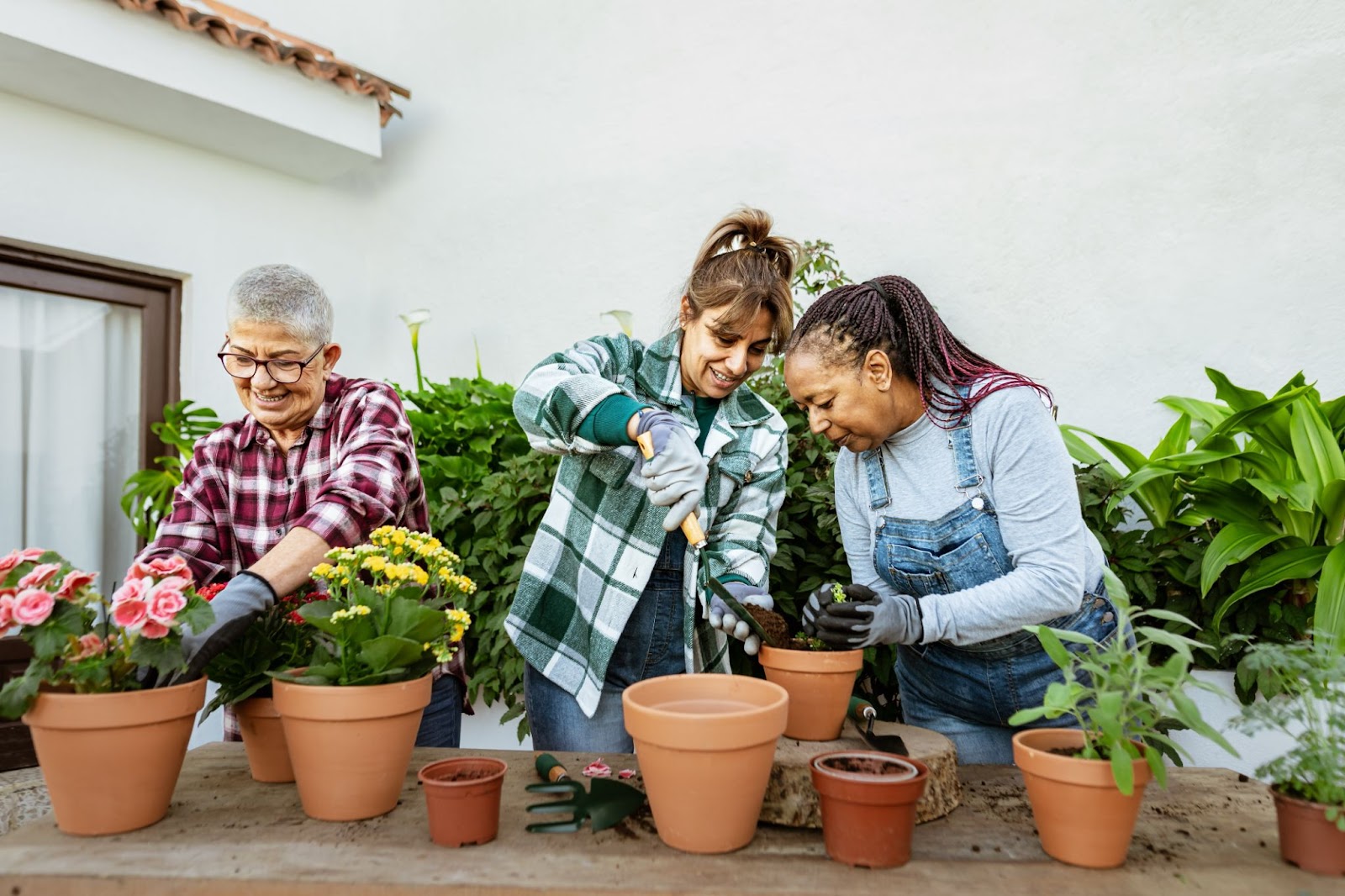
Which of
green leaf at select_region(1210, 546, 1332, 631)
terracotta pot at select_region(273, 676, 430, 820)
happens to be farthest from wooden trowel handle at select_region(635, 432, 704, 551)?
green leaf at select_region(1210, 546, 1332, 631)

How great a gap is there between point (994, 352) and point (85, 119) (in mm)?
4301

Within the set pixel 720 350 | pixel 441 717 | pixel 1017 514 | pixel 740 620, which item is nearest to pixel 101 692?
pixel 441 717

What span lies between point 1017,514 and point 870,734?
19.5 inches

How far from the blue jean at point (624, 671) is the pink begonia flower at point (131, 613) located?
948mm

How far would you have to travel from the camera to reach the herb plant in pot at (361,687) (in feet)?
4.01

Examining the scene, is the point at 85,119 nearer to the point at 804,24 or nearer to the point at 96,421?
the point at 96,421

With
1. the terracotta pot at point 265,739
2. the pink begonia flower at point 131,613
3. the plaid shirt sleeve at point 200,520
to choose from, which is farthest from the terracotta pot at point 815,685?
the plaid shirt sleeve at point 200,520

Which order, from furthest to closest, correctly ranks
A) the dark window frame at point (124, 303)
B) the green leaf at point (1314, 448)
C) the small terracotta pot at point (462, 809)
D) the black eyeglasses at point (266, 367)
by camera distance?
the dark window frame at point (124, 303) → the green leaf at point (1314, 448) → the black eyeglasses at point (266, 367) → the small terracotta pot at point (462, 809)

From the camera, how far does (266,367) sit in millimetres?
1765

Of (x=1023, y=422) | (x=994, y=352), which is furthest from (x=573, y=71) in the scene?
(x=1023, y=422)

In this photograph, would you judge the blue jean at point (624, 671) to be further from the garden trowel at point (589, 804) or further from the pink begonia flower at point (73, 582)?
the pink begonia flower at point (73, 582)

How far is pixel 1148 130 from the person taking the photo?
10.8ft

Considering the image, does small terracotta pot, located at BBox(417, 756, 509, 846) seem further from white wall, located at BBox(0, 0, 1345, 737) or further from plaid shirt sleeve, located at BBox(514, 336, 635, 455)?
white wall, located at BBox(0, 0, 1345, 737)

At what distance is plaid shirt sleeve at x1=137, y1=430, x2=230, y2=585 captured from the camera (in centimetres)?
182
